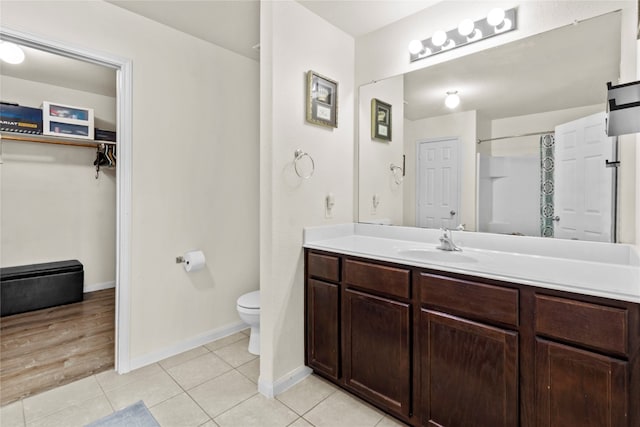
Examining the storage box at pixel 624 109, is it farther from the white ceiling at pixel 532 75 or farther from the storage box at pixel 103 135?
the storage box at pixel 103 135

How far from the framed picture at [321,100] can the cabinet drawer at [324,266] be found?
2.90 feet

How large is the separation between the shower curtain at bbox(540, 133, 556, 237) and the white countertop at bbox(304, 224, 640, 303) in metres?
0.08

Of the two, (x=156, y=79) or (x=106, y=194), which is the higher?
(x=156, y=79)

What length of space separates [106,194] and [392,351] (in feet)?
13.1

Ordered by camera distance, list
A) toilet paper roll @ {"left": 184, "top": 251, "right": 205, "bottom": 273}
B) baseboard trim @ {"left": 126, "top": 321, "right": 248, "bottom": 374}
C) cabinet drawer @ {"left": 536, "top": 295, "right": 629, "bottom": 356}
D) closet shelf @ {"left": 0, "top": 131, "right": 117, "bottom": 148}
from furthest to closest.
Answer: closet shelf @ {"left": 0, "top": 131, "right": 117, "bottom": 148}
toilet paper roll @ {"left": 184, "top": 251, "right": 205, "bottom": 273}
baseboard trim @ {"left": 126, "top": 321, "right": 248, "bottom": 374}
cabinet drawer @ {"left": 536, "top": 295, "right": 629, "bottom": 356}

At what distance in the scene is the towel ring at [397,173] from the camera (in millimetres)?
2219

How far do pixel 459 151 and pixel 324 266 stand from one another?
1100 mm

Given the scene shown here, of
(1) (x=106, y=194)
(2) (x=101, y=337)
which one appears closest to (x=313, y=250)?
(2) (x=101, y=337)

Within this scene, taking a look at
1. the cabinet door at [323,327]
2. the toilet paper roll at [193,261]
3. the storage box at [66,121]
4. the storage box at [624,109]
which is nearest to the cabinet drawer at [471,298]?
the cabinet door at [323,327]

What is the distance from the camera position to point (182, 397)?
1866 mm

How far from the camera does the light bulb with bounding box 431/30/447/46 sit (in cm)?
194

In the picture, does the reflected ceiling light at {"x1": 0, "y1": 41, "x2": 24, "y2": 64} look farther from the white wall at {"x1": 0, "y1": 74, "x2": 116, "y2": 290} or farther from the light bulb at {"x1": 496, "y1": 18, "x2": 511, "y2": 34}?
the light bulb at {"x1": 496, "y1": 18, "x2": 511, "y2": 34}

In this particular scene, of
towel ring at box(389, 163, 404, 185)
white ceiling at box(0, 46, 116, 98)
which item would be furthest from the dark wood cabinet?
white ceiling at box(0, 46, 116, 98)

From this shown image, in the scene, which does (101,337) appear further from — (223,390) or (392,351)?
(392,351)
